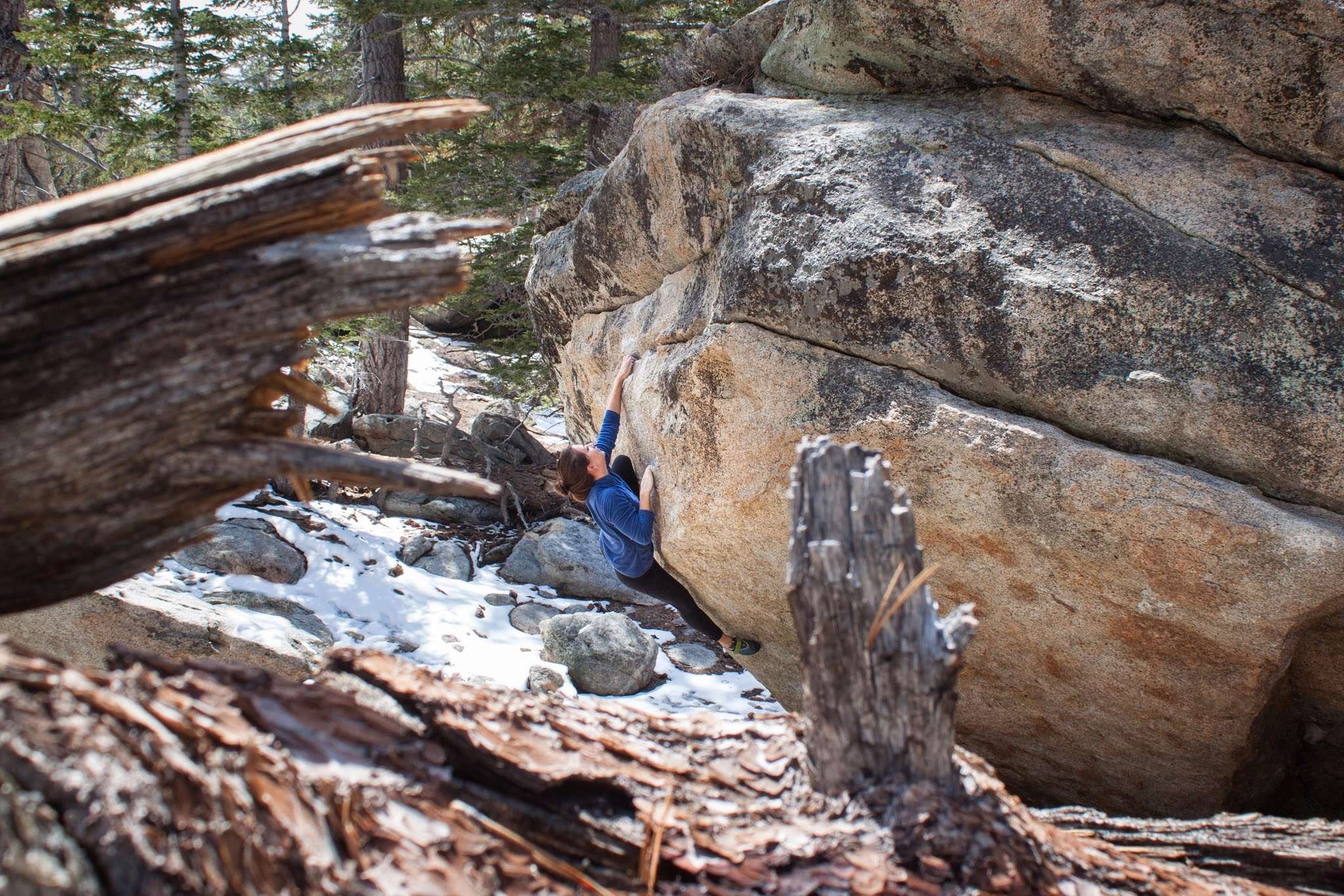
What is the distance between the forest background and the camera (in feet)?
29.3

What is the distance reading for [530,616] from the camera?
7348 mm

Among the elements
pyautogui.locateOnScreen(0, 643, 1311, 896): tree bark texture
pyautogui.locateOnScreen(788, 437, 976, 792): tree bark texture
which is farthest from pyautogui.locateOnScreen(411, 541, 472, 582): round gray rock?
pyautogui.locateOnScreen(788, 437, 976, 792): tree bark texture

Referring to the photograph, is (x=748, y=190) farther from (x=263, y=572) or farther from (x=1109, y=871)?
(x=263, y=572)

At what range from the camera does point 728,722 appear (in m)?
2.80

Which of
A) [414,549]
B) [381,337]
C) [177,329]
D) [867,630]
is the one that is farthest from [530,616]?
[177,329]

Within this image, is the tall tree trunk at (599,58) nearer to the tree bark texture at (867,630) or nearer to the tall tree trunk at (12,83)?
the tall tree trunk at (12,83)

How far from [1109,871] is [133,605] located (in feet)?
18.9

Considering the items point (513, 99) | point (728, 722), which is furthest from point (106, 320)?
point (513, 99)

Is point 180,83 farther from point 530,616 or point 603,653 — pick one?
point 603,653

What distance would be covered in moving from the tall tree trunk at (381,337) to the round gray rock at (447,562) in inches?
131

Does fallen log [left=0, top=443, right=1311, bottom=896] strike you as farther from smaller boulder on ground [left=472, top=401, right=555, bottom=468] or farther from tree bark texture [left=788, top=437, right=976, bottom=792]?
smaller boulder on ground [left=472, top=401, right=555, bottom=468]

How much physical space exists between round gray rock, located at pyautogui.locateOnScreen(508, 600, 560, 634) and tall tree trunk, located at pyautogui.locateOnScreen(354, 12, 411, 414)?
4638 millimetres

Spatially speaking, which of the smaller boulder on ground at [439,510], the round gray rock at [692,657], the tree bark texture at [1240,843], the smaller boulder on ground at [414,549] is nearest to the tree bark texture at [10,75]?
the smaller boulder on ground at [439,510]

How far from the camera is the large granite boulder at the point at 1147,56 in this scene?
3.98 metres
